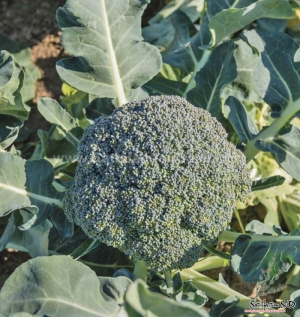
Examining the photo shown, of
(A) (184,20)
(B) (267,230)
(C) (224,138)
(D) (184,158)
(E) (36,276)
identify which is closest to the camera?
(E) (36,276)

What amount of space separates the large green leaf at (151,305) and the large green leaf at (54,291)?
0.36 metres

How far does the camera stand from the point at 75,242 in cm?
201

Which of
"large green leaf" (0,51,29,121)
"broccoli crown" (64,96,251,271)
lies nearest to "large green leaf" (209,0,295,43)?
"broccoli crown" (64,96,251,271)

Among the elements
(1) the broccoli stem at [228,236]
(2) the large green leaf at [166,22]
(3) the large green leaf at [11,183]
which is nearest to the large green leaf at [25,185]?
(3) the large green leaf at [11,183]

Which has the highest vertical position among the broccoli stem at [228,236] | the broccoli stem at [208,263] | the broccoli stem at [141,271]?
the broccoli stem at [228,236]

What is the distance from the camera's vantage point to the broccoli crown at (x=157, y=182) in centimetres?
155

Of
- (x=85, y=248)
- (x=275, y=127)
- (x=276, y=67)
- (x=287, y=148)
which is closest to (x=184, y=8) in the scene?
(x=276, y=67)

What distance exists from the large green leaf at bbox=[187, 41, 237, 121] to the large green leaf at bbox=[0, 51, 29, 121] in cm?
64

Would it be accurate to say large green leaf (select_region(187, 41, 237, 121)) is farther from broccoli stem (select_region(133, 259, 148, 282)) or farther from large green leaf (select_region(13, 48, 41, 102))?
large green leaf (select_region(13, 48, 41, 102))

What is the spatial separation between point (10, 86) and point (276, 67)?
0.97 m

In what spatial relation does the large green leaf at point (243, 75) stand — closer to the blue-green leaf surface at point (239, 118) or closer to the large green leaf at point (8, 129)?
the blue-green leaf surface at point (239, 118)

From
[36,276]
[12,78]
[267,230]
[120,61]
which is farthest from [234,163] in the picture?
[12,78]

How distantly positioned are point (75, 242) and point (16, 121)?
53 cm

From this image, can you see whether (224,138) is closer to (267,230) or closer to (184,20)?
(267,230)
